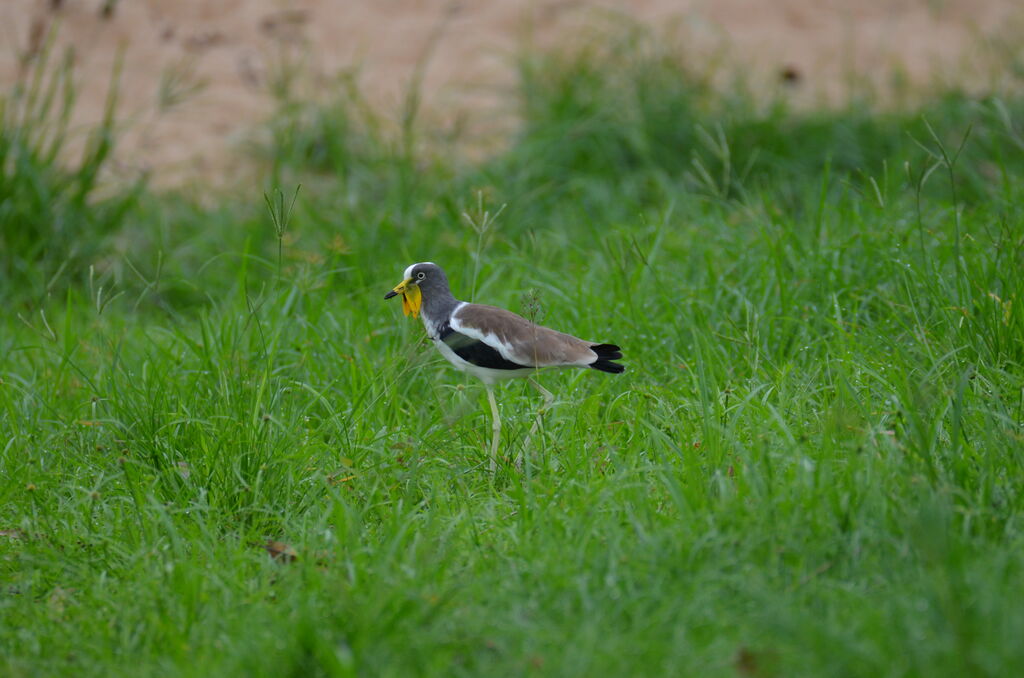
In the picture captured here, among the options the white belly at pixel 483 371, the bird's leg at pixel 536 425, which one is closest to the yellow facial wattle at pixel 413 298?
the white belly at pixel 483 371

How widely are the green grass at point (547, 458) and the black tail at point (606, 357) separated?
24 centimetres

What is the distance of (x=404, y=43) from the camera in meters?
8.22

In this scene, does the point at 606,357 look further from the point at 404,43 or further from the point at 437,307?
the point at 404,43

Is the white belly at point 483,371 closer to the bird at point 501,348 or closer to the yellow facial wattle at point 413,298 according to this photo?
the bird at point 501,348

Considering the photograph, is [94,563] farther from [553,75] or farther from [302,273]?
[553,75]

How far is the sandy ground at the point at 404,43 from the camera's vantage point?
25.4ft

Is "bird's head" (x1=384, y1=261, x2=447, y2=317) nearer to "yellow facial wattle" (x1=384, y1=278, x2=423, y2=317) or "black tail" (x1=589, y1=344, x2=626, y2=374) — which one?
"yellow facial wattle" (x1=384, y1=278, x2=423, y2=317)

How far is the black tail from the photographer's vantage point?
12.6ft

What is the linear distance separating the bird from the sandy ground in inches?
151

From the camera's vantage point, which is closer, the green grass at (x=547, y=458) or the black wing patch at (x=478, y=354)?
the green grass at (x=547, y=458)

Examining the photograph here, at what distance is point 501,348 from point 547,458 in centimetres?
41

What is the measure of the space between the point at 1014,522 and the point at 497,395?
81.0 inches

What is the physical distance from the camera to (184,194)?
7.26 metres

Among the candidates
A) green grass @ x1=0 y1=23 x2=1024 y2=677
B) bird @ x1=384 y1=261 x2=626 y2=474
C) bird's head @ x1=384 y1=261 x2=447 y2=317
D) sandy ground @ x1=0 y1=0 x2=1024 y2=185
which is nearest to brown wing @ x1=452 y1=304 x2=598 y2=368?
bird @ x1=384 y1=261 x2=626 y2=474
